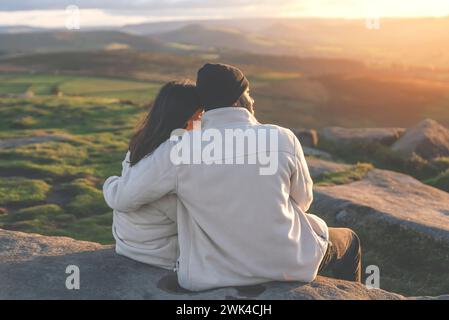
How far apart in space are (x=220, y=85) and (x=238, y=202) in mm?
1074

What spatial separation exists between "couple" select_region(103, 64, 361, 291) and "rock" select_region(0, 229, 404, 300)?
131mm

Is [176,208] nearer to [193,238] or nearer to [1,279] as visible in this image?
[193,238]

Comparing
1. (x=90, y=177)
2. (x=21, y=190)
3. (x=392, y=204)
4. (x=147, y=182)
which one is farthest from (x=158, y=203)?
(x=90, y=177)

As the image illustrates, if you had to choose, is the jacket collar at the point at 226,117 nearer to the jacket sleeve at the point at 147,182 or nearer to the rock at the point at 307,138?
the jacket sleeve at the point at 147,182

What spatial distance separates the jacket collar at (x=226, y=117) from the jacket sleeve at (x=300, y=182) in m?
0.53

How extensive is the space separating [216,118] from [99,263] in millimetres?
2347

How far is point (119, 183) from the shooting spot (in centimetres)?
574

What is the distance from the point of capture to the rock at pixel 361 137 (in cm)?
2327

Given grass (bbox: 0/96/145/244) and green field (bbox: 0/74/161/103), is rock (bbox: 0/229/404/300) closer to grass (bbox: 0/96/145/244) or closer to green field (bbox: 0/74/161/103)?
grass (bbox: 0/96/145/244)

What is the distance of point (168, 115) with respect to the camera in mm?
5539

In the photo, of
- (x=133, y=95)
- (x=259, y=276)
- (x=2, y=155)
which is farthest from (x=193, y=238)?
(x=133, y=95)

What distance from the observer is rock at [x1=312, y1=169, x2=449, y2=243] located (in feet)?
34.8

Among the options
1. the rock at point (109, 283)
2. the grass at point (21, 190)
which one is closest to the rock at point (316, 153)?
the grass at point (21, 190)

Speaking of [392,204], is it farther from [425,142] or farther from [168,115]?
[425,142]
